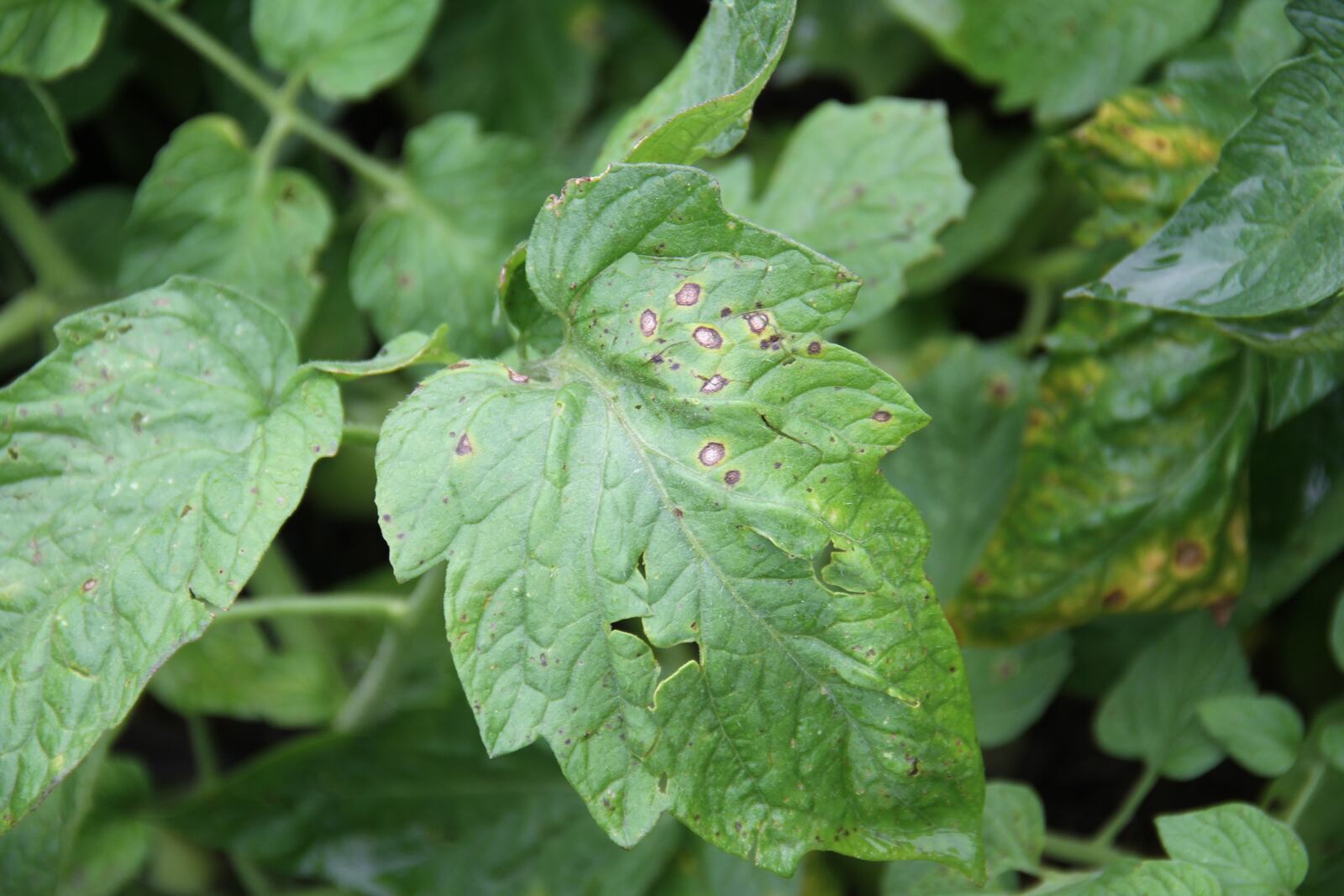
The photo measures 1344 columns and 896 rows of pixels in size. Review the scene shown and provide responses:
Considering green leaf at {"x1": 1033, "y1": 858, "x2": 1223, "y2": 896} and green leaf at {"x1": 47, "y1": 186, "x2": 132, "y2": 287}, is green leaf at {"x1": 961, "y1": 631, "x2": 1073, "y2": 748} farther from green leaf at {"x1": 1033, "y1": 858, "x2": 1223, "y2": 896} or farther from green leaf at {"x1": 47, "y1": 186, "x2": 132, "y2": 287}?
green leaf at {"x1": 47, "y1": 186, "x2": 132, "y2": 287}

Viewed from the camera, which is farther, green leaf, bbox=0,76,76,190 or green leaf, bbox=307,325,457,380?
green leaf, bbox=0,76,76,190

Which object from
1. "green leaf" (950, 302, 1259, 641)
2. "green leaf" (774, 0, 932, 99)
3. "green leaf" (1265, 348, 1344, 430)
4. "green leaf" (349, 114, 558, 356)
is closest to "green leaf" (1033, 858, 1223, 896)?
"green leaf" (950, 302, 1259, 641)

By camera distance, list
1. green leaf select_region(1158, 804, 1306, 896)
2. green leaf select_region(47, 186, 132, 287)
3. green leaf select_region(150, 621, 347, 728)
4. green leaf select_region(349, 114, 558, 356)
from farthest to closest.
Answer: green leaf select_region(47, 186, 132, 287), green leaf select_region(150, 621, 347, 728), green leaf select_region(349, 114, 558, 356), green leaf select_region(1158, 804, 1306, 896)

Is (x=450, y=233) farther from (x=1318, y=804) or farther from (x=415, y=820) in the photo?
(x=1318, y=804)

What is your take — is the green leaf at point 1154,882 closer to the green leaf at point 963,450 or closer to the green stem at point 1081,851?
the green stem at point 1081,851

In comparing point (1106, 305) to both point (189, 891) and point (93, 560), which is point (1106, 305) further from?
point (189, 891)
